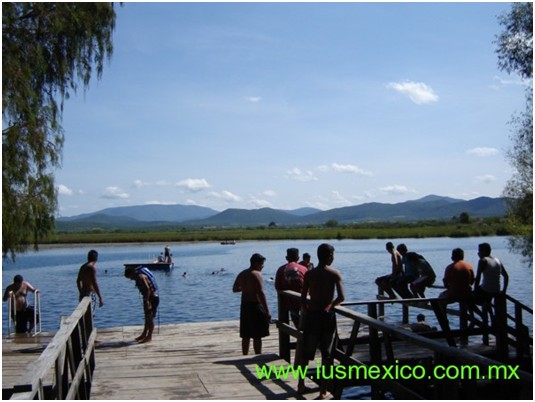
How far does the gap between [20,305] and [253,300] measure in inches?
283

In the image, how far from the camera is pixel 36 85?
407 inches

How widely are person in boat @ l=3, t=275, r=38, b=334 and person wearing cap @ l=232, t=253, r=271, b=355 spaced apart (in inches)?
266

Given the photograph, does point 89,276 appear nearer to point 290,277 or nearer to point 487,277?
point 290,277

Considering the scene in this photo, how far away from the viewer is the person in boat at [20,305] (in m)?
14.3

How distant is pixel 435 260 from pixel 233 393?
1831 inches

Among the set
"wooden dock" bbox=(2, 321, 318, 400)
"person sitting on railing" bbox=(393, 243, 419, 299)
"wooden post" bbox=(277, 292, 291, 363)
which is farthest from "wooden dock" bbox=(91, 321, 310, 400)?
"person sitting on railing" bbox=(393, 243, 419, 299)

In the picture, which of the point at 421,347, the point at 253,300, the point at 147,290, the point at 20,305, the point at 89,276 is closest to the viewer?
the point at 421,347

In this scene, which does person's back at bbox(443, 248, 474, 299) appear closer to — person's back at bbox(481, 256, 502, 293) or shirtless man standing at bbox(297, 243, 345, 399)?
person's back at bbox(481, 256, 502, 293)

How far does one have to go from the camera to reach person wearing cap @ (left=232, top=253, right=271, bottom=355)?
955 cm

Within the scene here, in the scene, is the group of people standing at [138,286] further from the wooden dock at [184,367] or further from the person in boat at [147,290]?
the wooden dock at [184,367]

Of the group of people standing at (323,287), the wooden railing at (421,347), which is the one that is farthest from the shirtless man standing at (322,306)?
the wooden railing at (421,347)

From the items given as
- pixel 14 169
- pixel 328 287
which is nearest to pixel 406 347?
pixel 328 287

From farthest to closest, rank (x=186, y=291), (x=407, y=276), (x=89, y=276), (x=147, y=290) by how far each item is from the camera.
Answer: (x=186, y=291), (x=407, y=276), (x=147, y=290), (x=89, y=276)

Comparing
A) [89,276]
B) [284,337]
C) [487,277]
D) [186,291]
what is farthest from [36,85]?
[186,291]
